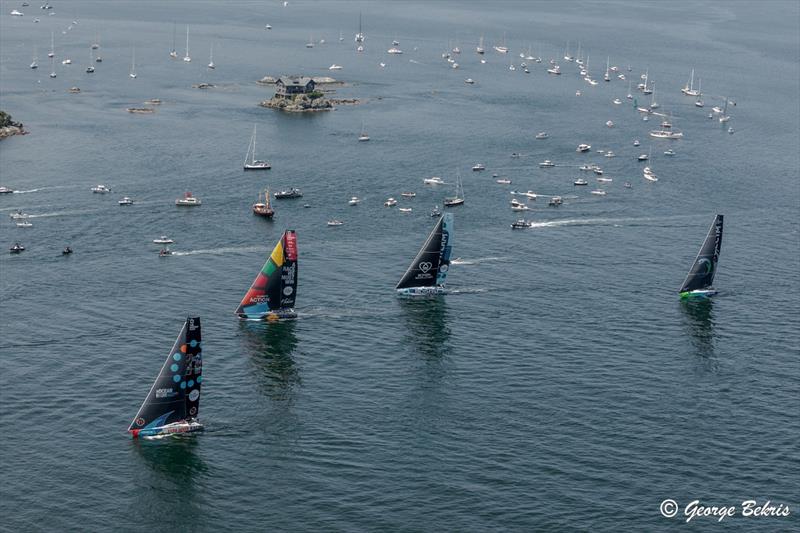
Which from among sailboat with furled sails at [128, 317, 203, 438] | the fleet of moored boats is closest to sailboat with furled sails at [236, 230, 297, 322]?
the fleet of moored boats

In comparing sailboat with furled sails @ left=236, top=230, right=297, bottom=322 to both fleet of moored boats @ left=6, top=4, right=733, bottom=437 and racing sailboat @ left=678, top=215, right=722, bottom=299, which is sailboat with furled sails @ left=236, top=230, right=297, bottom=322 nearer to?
fleet of moored boats @ left=6, top=4, right=733, bottom=437

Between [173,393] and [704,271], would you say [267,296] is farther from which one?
[704,271]

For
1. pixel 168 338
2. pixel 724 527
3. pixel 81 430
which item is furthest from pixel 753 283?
pixel 81 430

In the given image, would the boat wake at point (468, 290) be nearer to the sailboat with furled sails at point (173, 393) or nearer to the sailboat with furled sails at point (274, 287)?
the sailboat with furled sails at point (274, 287)

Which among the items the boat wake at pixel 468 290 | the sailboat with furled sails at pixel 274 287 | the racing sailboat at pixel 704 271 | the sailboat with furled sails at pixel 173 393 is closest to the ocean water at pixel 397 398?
the boat wake at pixel 468 290

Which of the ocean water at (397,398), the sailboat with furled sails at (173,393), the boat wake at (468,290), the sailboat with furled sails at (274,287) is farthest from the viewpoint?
the boat wake at (468,290)

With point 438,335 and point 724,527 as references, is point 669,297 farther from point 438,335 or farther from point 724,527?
point 724,527
